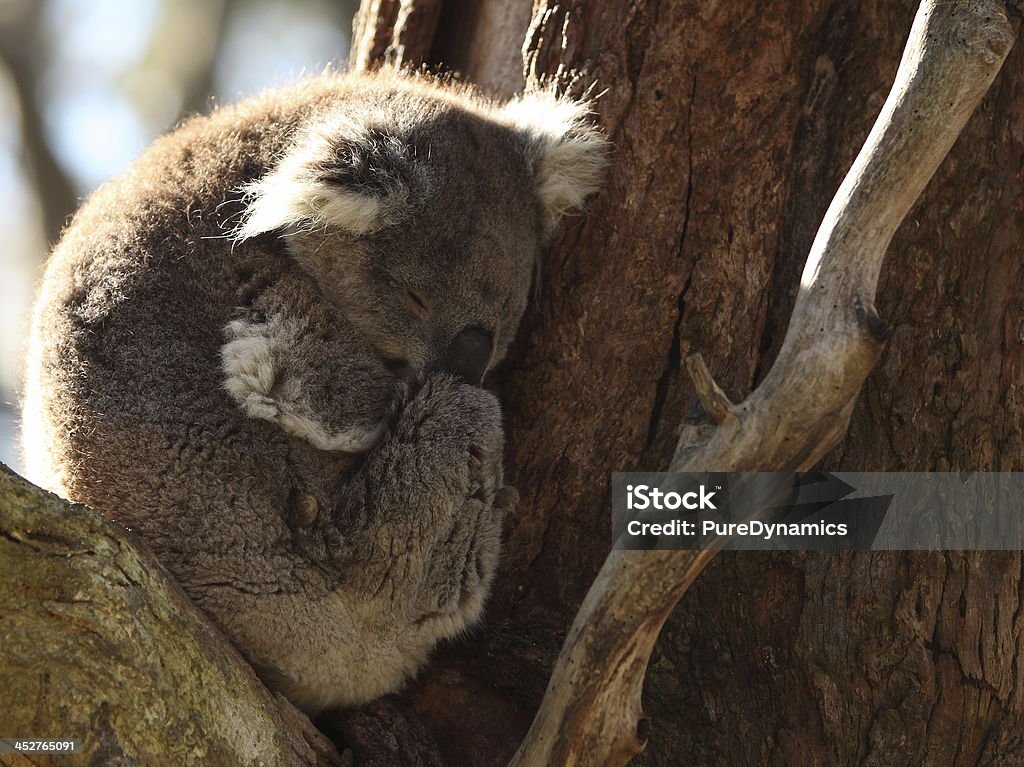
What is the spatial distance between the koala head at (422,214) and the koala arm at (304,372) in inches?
6.4

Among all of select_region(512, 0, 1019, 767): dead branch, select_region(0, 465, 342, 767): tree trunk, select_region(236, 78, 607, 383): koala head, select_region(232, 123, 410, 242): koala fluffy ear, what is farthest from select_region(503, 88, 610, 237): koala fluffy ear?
select_region(0, 465, 342, 767): tree trunk

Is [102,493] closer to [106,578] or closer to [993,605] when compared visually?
[106,578]

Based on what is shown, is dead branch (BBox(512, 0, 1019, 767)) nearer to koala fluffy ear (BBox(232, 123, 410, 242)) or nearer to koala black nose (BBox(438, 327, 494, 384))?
koala black nose (BBox(438, 327, 494, 384))

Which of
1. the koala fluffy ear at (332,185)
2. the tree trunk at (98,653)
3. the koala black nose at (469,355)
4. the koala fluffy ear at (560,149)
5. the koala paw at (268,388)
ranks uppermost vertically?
the koala fluffy ear at (560,149)

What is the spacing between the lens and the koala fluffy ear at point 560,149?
11.7ft

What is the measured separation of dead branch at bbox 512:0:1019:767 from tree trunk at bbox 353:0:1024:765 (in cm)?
60

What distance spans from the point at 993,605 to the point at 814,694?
1.87 feet

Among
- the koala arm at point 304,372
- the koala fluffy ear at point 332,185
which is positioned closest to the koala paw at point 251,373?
the koala arm at point 304,372

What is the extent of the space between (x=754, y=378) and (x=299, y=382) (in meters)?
1.41

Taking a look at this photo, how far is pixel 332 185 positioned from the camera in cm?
329

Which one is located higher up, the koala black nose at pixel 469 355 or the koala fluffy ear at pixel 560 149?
the koala fluffy ear at pixel 560 149

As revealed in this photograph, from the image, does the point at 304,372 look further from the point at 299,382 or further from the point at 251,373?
the point at 251,373

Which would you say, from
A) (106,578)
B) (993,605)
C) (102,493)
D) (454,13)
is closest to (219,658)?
(106,578)

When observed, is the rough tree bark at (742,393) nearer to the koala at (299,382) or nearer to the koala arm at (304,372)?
the koala at (299,382)
